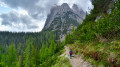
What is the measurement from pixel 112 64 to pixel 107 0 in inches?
617

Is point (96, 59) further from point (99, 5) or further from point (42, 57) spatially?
point (42, 57)

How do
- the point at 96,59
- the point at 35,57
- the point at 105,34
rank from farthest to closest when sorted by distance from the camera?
1. the point at 35,57
2. the point at 105,34
3. the point at 96,59

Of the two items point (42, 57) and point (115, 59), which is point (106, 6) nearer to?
point (115, 59)

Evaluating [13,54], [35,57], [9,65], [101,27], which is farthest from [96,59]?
[9,65]

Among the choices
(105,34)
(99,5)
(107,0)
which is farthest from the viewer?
(99,5)

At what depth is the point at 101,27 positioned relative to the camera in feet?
31.7

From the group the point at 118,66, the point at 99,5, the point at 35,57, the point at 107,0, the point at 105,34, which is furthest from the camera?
the point at 35,57

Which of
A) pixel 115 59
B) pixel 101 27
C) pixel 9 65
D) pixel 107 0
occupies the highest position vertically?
pixel 107 0

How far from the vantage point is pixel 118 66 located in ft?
13.8

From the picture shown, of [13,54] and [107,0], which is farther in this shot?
[13,54]

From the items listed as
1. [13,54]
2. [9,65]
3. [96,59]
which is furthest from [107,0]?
[9,65]

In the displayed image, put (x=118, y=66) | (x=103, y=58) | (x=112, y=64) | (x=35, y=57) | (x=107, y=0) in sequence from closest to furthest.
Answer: (x=118, y=66), (x=112, y=64), (x=103, y=58), (x=107, y=0), (x=35, y=57)

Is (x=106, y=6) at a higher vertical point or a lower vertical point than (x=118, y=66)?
higher

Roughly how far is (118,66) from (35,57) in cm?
→ 3235
